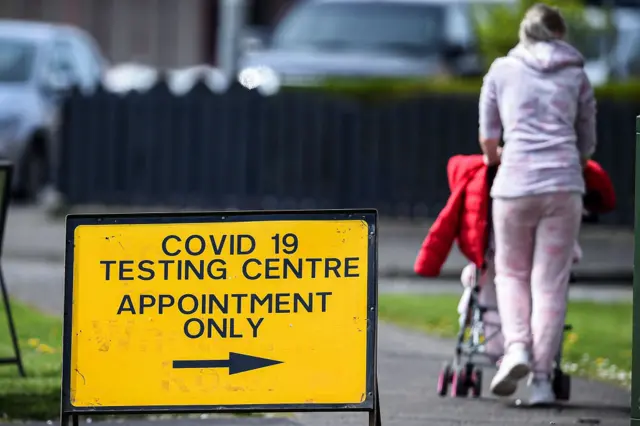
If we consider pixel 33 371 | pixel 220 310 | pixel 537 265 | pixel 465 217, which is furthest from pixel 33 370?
pixel 220 310

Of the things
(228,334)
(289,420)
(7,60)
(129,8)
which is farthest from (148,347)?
(129,8)

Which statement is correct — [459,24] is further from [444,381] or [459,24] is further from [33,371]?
[444,381]

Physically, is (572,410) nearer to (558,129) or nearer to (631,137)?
(558,129)

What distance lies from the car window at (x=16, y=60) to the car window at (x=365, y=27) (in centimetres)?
275

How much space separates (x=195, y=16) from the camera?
124ft

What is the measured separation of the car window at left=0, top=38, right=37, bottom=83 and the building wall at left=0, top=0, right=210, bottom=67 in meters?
18.4

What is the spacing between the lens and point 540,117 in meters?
7.78

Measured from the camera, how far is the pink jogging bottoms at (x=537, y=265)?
7.75m

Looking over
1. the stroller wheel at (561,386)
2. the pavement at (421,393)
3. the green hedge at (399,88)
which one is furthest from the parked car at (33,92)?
the stroller wheel at (561,386)

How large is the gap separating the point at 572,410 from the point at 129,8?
30.8 metres

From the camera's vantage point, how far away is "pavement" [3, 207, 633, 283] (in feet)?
46.1

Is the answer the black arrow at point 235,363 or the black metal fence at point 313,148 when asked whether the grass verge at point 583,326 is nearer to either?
the black arrow at point 235,363

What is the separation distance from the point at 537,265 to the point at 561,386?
0.58 m

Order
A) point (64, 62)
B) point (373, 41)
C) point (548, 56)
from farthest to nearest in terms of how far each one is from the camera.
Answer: point (64, 62) < point (373, 41) < point (548, 56)
